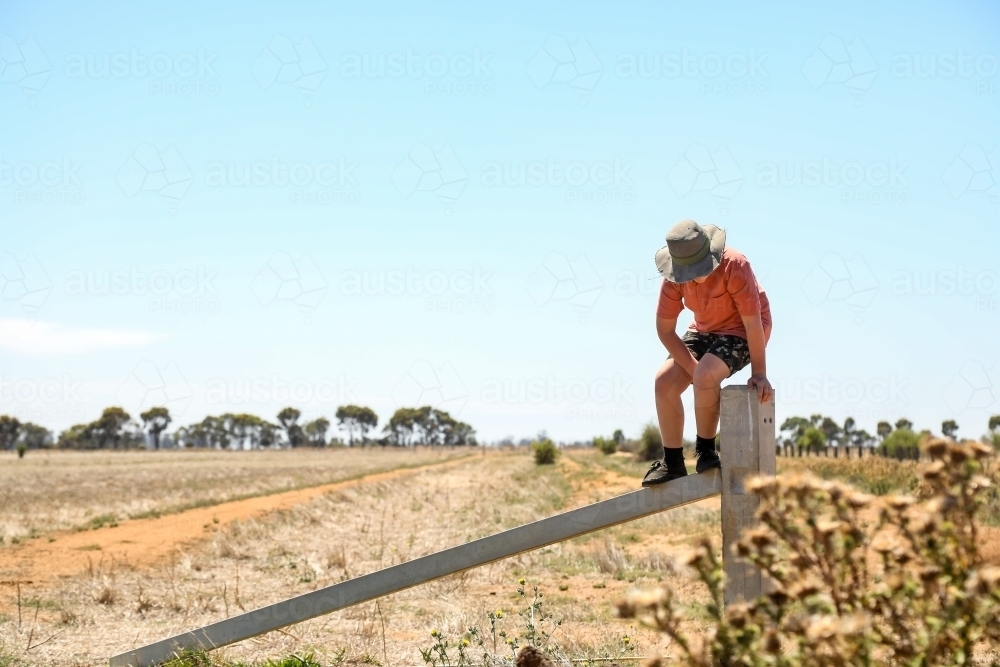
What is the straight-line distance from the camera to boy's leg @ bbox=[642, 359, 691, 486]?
4.44 meters

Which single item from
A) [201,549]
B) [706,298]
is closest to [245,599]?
[201,549]

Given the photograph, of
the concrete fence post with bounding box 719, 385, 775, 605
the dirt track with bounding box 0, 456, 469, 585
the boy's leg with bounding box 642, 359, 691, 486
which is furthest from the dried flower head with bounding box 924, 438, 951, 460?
the dirt track with bounding box 0, 456, 469, 585

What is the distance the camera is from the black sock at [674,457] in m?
Answer: 4.43

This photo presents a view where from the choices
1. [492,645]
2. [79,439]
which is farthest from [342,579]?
[79,439]

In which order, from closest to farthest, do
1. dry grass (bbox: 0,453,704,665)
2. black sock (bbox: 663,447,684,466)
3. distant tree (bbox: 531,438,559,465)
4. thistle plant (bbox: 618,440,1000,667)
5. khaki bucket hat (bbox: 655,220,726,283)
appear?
thistle plant (bbox: 618,440,1000,667) < khaki bucket hat (bbox: 655,220,726,283) < black sock (bbox: 663,447,684,466) < dry grass (bbox: 0,453,704,665) < distant tree (bbox: 531,438,559,465)

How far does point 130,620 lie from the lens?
8.11 m

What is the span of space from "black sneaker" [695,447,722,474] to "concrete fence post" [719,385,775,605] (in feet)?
0.46

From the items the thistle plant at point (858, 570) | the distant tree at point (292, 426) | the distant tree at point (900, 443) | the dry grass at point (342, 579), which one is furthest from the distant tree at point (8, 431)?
the thistle plant at point (858, 570)

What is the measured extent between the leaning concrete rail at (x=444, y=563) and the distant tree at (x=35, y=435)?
154029 millimetres

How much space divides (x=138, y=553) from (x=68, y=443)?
138 m

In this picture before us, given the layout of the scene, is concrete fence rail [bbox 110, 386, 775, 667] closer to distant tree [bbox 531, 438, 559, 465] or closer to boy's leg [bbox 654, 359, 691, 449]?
boy's leg [bbox 654, 359, 691, 449]

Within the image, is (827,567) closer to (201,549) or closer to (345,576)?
(345,576)

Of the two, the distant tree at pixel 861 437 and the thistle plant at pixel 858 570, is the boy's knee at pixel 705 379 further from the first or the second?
the distant tree at pixel 861 437

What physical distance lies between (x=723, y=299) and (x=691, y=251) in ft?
1.12
